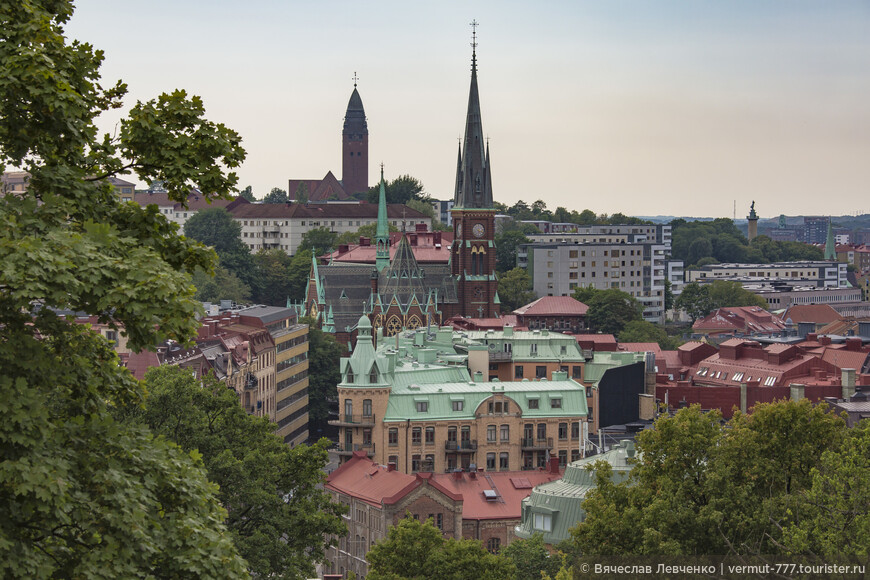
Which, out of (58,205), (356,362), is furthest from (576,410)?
(58,205)

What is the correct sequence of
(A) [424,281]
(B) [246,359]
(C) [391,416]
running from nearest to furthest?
(C) [391,416], (B) [246,359], (A) [424,281]

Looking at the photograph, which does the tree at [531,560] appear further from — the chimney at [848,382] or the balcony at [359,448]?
the chimney at [848,382]

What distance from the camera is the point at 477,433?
310 ft

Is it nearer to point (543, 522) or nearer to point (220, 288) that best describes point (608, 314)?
point (220, 288)

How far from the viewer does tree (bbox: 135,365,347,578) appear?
141 feet

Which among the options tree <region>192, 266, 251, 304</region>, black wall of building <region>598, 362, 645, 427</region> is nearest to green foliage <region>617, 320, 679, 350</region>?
tree <region>192, 266, 251, 304</region>

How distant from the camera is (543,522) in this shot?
6831cm

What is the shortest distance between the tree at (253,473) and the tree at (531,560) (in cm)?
1576

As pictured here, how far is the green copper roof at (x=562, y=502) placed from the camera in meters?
66.9

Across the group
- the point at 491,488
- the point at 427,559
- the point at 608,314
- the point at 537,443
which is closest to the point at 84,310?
the point at 427,559

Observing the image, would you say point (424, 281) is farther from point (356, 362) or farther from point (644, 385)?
point (356, 362)

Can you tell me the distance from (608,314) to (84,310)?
558 ft

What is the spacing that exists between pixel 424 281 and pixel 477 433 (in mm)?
88328

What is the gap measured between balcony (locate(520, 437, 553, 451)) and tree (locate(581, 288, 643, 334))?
93.2 metres
